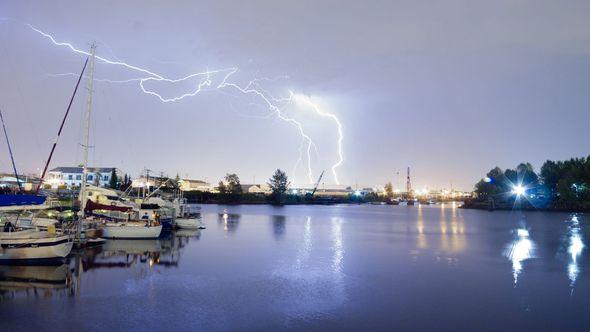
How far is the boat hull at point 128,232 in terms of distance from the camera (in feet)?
131

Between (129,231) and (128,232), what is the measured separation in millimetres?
121

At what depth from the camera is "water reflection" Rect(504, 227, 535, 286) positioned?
2973 centimetres

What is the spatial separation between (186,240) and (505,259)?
92.7ft

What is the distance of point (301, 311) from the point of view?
58.2 feet

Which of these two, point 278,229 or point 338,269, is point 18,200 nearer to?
point 338,269

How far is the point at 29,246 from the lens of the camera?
85.7 feet

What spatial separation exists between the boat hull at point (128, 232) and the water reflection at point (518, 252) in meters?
30.0

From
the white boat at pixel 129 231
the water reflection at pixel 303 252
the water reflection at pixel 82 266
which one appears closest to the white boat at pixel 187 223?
the white boat at pixel 129 231

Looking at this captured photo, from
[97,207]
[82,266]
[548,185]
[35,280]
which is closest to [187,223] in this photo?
[97,207]

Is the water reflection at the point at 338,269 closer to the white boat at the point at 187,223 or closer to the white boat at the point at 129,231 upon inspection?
the white boat at the point at 129,231

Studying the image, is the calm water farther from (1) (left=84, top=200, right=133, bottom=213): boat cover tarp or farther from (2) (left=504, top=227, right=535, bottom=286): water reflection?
(1) (left=84, top=200, right=133, bottom=213): boat cover tarp

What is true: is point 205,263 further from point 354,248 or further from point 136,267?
point 354,248

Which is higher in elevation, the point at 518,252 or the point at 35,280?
the point at 35,280

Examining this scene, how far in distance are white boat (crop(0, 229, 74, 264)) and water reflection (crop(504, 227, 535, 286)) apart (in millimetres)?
26739
